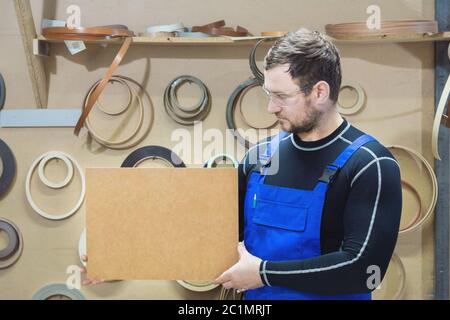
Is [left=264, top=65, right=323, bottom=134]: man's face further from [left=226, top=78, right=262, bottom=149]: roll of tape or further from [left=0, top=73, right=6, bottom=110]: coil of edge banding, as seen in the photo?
[left=0, top=73, right=6, bottom=110]: coil of edge banding

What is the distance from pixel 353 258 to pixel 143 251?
0.56m

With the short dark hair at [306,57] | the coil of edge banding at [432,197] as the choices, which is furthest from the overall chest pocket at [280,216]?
the coil of edge banding at [432,197]

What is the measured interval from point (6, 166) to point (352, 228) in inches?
77.0

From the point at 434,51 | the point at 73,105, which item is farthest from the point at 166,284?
the point at 434,51

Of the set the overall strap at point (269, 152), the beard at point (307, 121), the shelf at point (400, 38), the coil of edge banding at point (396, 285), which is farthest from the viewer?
the coil of edge banding at point (396, 285)

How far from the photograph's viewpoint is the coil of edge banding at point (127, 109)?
108 inches

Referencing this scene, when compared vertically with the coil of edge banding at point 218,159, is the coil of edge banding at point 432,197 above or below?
below

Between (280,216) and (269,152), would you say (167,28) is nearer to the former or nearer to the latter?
(269,152)

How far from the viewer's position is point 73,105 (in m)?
2.81

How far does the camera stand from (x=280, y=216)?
158cm

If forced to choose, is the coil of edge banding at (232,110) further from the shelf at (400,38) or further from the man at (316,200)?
the man at (316,200)

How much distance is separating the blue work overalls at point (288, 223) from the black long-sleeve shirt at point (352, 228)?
2 cm

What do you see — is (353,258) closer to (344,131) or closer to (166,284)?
(344,131)

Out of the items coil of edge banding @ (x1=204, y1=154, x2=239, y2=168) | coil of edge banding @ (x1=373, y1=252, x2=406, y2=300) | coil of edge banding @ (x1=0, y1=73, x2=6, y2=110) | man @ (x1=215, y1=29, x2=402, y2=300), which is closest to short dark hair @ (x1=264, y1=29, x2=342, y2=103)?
man @ (x1=215, y1=29, x2=402, y2=300)
